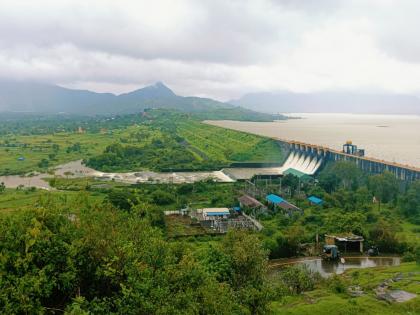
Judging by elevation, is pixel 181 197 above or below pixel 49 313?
below

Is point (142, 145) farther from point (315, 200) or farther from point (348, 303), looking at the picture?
point (348, 303)

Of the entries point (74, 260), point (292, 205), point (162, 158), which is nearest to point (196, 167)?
point (162, 158)

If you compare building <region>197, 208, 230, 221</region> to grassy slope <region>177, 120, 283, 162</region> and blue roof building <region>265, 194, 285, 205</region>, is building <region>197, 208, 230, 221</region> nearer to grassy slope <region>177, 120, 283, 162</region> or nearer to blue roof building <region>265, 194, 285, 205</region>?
blue roof building <region>265, 194, 285, 205</region>

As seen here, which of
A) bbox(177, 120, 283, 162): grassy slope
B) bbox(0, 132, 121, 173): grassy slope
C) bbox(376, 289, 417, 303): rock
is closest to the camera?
bbox(376, 289, 417, 303): rock

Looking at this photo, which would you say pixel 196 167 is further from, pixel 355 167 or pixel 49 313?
pixel 49 313

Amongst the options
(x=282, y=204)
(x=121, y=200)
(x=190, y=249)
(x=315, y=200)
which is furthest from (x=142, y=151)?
(x=190, y=249)

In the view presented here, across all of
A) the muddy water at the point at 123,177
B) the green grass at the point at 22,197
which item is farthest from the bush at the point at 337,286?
the muddy water at the point at 123,177

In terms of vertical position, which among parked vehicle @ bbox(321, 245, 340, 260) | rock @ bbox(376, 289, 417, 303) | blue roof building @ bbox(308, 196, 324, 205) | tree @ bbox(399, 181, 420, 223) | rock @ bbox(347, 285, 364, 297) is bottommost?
parked vehicle @ bbox(321, 245, 340, 260)

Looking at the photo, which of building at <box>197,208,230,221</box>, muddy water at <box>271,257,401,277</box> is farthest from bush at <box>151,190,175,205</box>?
muddy water at <box>271,257,401,277</box>
